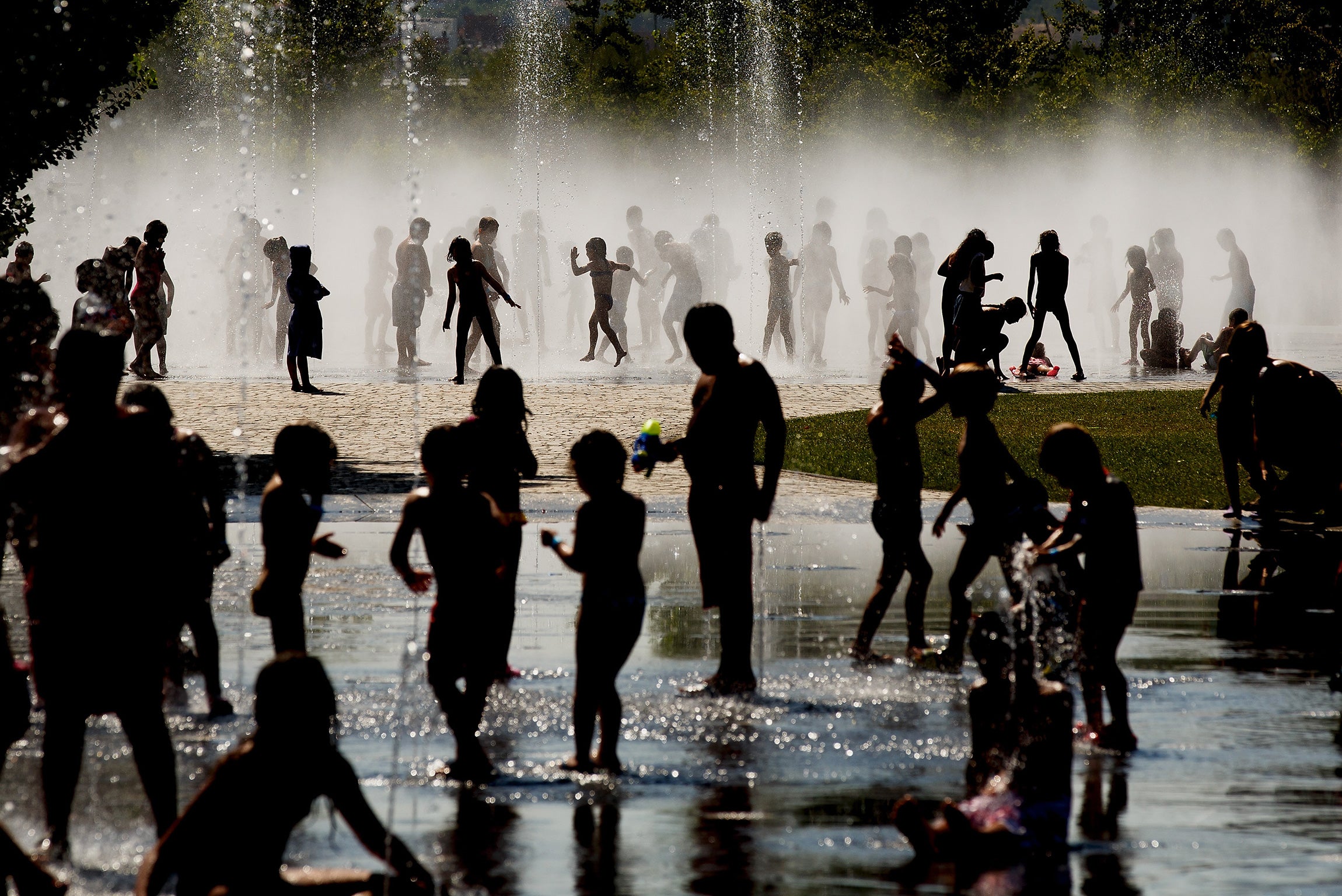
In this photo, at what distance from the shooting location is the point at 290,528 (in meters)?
6.75

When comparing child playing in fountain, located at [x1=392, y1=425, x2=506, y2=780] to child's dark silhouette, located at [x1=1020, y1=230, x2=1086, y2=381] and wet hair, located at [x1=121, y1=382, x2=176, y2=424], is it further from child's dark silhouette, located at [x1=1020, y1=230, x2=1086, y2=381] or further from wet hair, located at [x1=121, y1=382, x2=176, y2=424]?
child's dark silhouette, located at [x1=1020, y1=230, x2=1086, y2=381]

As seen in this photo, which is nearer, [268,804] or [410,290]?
[268,804]

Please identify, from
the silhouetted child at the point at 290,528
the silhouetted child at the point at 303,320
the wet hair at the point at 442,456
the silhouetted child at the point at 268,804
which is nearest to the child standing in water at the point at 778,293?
the silhouetted child at the point at 303,320

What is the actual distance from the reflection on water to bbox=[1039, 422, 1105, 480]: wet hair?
0.97 metres

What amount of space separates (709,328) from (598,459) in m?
1.31

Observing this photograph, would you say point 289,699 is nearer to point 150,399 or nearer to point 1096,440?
point 150,399

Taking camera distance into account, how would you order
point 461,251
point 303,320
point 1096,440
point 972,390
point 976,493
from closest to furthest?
point 972,390
point 976,493
point 1096,440
point 303,320
point 461,251

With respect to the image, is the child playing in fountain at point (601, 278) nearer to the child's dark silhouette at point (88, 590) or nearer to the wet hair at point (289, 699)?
the child's dark silhouette at point (88, 590)

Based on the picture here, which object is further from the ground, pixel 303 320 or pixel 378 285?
pixel 378 285

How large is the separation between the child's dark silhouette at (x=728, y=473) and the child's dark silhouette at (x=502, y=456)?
0.62 m

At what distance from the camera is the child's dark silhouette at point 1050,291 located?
78.6 ft

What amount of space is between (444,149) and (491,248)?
49.7 metres

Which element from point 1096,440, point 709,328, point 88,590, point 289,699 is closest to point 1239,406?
point 1096,440

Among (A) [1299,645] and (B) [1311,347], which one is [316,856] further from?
(B) [1311,347]
